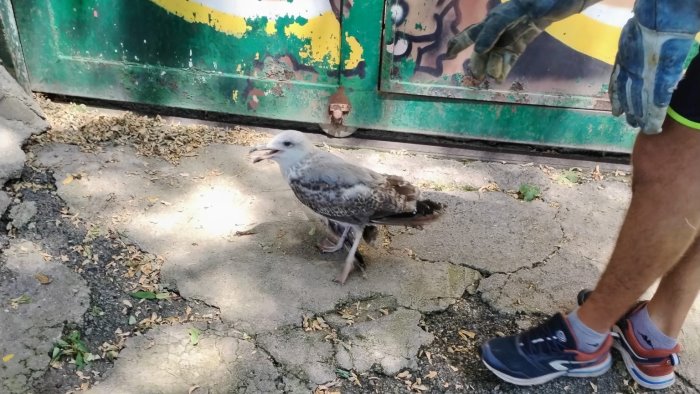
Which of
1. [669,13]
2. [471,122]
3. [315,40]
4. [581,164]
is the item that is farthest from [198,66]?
[669,13]

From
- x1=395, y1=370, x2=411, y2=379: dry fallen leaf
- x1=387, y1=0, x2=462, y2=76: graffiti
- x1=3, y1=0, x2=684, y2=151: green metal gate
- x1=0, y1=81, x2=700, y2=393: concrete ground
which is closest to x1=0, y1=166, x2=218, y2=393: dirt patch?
x1=0, y1=81, x2=700, y2=393: concrete ground

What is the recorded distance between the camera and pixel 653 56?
1.74 metres

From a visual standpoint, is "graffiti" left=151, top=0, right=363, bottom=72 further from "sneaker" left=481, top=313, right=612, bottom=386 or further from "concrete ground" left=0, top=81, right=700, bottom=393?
"sneaker" left=481, top=313, right=612, bottom=386

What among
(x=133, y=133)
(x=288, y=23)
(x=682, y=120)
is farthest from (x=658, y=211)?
(x=133, y=133)

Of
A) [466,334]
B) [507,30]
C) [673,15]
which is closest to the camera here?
[673,15]

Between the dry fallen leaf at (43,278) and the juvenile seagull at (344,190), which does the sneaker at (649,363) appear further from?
the dry fallen leaf at (43,278)

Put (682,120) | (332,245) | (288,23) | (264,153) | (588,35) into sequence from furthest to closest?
(288,23) < (588,35) < (332,245) < (264,153) < (682,120)

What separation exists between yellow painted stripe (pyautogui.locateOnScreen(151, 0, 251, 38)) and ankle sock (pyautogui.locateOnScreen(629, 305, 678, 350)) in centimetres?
273

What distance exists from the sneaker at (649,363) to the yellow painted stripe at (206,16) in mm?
2751

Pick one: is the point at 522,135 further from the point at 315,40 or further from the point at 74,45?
the point at 74,45

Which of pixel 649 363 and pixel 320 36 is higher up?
pixel 320 36

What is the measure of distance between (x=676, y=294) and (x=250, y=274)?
1751mm

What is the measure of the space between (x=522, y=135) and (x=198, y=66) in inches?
85.7

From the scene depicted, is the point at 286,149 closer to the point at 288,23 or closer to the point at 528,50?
the point at 288,23
